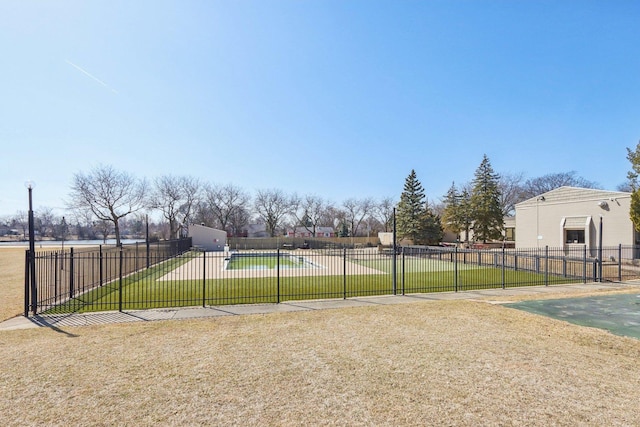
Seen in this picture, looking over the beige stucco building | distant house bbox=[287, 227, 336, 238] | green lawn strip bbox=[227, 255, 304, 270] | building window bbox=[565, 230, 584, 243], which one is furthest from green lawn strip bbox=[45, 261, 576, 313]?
distant house bbox=[287, 227, 336, 238]

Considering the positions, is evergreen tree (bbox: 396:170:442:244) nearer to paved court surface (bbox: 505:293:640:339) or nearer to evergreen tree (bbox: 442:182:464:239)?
evergreen tree (bbox: 442:182:464:239)

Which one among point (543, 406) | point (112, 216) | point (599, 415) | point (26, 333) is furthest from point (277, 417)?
point (112, 216)

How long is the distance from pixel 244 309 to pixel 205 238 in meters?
35.6

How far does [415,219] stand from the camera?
131ft

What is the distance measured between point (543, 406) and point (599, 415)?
529mm

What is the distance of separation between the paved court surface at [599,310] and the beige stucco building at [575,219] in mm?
12782

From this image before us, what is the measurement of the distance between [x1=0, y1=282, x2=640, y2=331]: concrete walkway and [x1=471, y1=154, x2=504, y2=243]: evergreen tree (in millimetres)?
29646

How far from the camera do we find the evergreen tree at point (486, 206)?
40406mm

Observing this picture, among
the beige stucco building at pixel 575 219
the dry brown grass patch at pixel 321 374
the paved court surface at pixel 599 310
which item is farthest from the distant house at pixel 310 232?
the dry brown grass patch at pixel 321 374

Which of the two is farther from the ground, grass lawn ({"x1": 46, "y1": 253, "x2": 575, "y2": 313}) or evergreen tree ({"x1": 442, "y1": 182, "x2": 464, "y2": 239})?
evergreen tree ({"x1": 442, "y1": 182, "x2": 464, "y2": 239})

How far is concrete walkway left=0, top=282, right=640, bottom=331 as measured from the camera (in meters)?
7.66

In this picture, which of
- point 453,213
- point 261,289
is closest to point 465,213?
point 453,213

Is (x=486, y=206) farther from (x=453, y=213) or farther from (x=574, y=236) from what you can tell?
(x=574, y=236)

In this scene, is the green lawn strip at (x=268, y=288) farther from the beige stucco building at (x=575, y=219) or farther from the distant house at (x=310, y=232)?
the distant house at (x=310, y=232)
